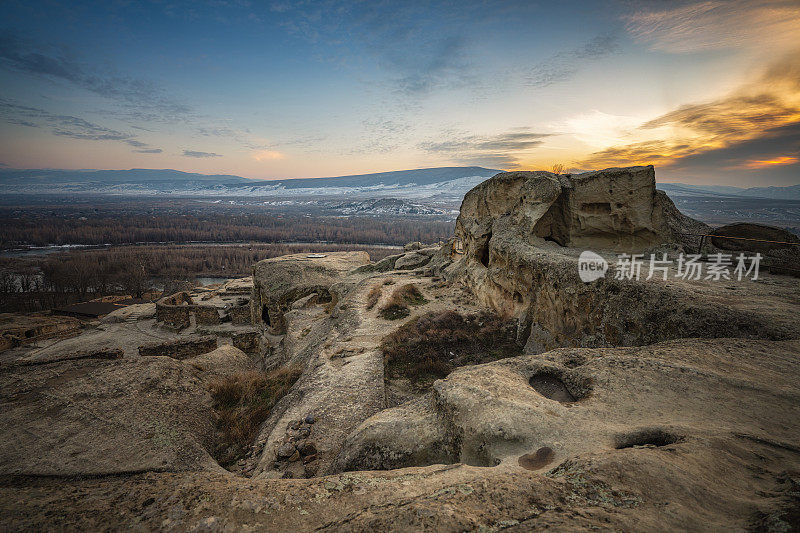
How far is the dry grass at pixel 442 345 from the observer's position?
35.5 ft

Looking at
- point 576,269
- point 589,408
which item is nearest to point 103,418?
point 589,408

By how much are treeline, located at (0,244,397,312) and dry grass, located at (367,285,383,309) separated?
49125mm

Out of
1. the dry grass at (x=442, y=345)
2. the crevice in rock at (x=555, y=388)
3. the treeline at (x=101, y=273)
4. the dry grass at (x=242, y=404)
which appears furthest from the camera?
the treeline at (x=101, y=273)

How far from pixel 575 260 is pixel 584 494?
9.32 meters

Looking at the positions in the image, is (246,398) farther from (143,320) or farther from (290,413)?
(143,320)

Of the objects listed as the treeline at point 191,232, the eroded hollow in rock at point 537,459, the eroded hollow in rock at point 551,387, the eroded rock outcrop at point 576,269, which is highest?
the eroded rock outcrop at point 576,269

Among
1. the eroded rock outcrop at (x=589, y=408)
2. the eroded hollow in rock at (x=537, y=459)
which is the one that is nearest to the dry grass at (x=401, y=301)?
the eroded rock outcrop at (x=589, y=408)

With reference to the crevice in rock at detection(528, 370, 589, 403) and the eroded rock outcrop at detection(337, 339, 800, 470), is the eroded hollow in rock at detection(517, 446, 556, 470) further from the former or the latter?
the crevice in rock at detection(528, 370, 589, 403)

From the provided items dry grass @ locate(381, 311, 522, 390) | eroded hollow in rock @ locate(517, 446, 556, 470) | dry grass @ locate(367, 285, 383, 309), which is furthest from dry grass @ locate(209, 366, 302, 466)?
eroded hollow in rock @ locate(517, 446, 556, 470)

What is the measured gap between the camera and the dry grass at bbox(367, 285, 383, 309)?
1658cm

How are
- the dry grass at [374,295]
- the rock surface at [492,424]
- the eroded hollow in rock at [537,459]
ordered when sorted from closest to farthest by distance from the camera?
the rock surface at [492,424] → the eroded hollow in rock at [537,459] → the dry grass at [374,295]

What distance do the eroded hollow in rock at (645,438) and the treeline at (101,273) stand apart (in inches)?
2447

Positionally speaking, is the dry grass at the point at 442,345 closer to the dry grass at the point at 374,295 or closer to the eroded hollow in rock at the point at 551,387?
the dry grass at the point at 374,295

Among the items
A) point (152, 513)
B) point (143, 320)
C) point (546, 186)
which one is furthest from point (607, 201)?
point (143, 320)
